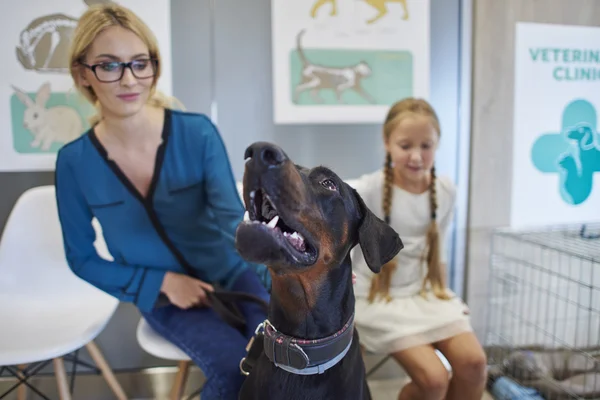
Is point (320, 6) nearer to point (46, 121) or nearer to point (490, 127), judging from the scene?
point (490, 127)

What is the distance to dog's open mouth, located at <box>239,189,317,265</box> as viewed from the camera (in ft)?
1.94

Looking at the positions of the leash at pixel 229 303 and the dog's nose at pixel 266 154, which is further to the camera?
the leash at pixel 229 303

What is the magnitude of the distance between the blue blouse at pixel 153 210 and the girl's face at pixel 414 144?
0.53m

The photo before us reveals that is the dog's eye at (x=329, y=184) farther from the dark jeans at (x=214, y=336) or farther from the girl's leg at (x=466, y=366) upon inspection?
the girl's leg at (x=466, y=366)

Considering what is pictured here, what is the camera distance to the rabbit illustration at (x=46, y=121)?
1523mm

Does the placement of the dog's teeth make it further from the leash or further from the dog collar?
the leash

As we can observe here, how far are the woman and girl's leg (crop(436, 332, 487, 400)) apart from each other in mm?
573

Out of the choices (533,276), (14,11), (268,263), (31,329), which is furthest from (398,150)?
(14,11)

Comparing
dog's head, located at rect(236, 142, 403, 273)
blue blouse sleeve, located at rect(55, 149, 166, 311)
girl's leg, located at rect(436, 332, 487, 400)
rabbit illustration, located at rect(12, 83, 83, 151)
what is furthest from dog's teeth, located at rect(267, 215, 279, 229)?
rabbit illustration, located at rect(12, 83, 83, 151)

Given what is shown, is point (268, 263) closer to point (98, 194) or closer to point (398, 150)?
point (98, 194)

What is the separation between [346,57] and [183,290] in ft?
3.67

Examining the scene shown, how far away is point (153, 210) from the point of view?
1.11 meters

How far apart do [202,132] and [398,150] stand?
605 millimetres

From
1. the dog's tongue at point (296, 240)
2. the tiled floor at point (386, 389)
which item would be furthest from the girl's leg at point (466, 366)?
Answer: the dog's tongue at point (296, 240)
